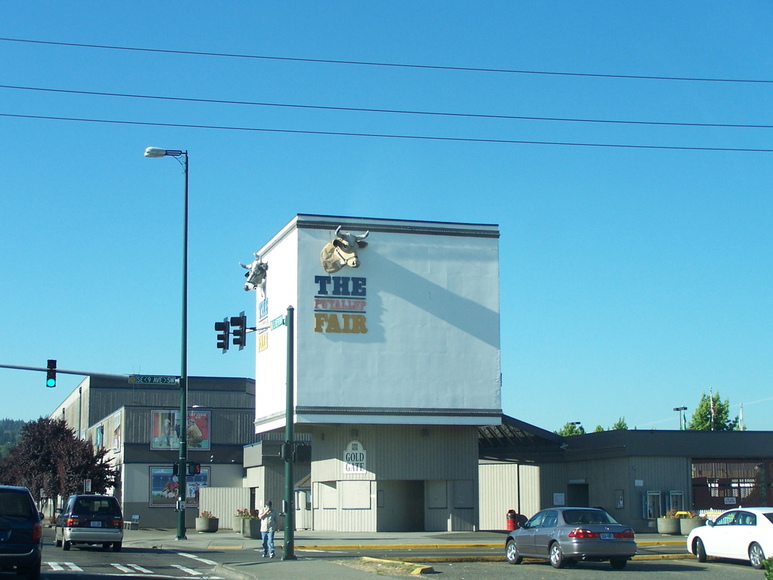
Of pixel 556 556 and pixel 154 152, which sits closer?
pixel 556 556

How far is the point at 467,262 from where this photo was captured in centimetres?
4225

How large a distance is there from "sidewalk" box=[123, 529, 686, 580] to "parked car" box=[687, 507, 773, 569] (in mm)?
2115

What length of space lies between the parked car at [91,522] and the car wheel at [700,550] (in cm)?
1769

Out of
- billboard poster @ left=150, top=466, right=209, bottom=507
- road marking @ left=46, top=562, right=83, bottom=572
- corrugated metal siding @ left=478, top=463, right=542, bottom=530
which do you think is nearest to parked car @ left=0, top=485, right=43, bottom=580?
road marking @ left=46, top=562, right=83, bottom=572

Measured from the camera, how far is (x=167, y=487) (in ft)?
195

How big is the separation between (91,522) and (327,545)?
25.7 ft

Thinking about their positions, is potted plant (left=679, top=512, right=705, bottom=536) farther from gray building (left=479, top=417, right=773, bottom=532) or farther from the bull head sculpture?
the bull head sculpture

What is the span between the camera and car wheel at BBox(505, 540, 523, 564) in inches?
994

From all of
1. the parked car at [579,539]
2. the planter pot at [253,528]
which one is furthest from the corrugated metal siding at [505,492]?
the parked car at [579,539]

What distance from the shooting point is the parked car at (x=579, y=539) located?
22703 mm

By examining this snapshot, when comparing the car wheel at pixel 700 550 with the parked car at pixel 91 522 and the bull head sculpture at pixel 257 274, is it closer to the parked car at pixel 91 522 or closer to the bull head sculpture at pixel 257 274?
the parked car at pixel 91 522

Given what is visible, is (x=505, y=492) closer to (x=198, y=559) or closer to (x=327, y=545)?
(x=327, y=545)

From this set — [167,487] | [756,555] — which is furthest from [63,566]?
[167,487]

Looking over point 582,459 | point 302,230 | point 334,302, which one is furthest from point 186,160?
point 582,459
